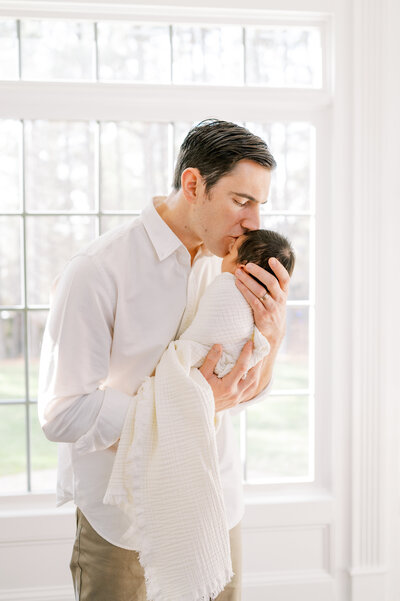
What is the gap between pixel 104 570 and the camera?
143cm

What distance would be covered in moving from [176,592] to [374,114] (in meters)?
1.88

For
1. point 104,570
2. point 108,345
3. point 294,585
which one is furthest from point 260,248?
point 294,585

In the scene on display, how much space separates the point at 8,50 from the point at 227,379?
5.54 ft

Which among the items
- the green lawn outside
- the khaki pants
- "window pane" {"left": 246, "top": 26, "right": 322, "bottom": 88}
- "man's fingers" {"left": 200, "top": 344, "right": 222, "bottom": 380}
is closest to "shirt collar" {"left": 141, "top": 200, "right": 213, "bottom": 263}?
"man's fingers" {"left": 200, "top": 344, "right": 222, "bottom": 380}

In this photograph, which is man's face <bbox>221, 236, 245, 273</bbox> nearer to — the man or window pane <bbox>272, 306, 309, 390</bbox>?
the man

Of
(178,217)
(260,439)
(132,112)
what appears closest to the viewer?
(178,217)

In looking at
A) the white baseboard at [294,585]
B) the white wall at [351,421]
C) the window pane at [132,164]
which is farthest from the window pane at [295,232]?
the white baseboard at [294,585]

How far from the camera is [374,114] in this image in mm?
2217

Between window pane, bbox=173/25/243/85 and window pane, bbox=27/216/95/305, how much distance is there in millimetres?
741

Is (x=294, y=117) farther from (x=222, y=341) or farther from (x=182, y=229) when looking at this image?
(x=222, y=341)

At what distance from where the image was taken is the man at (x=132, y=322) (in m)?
1.30

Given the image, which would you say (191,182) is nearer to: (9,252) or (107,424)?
(107,424)

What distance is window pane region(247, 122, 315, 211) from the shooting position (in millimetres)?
2387

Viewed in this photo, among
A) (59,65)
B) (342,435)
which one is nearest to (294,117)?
(59,65)
